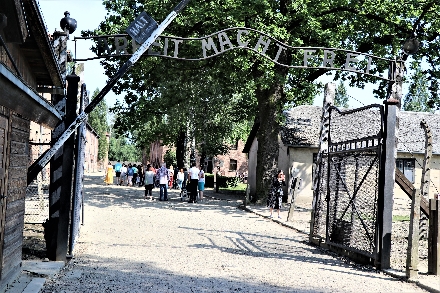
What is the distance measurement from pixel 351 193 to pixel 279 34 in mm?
10821

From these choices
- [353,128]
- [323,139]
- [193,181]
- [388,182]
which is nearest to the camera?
[388,182]

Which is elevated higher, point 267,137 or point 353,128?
point 353,128

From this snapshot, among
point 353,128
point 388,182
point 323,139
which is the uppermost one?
point 353,128

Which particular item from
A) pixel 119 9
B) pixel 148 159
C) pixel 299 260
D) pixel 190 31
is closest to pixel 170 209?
pixel 190 31

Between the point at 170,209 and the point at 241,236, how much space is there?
28.4 ft

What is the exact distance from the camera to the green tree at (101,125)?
324ft

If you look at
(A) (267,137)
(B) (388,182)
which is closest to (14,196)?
(B) (388,182)

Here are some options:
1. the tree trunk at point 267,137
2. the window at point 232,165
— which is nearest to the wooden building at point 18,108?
the tree trunk at point 267,137

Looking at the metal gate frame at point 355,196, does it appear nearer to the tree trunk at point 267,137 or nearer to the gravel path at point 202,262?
the gravel path at point 202,262

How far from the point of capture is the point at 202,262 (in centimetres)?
1066

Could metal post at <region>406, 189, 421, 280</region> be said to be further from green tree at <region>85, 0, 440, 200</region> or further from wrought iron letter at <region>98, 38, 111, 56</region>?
green tree at <region>85, 0, 440, 200</region>

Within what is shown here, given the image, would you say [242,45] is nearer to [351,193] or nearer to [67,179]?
[351,193]

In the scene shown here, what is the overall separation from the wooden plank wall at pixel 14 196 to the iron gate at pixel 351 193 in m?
6.17

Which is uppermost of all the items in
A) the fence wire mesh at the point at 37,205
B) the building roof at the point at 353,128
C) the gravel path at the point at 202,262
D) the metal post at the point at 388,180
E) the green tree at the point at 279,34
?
the green tree at the point at 279,34
